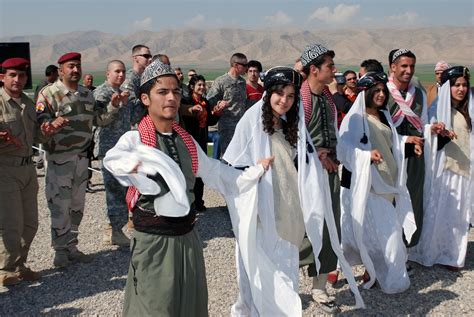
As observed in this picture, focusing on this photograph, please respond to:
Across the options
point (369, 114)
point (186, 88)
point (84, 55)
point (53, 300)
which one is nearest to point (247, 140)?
point (369, 114)

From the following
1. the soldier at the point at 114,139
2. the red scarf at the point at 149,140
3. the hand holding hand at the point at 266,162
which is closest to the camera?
the red scarf at the point at 149,140

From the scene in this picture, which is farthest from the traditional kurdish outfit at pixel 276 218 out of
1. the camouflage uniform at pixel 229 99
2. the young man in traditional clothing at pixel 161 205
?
the camouflage uniform at pixel 229 99

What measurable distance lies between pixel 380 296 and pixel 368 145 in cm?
132

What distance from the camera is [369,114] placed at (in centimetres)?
470

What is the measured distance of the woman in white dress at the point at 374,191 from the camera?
4.48m

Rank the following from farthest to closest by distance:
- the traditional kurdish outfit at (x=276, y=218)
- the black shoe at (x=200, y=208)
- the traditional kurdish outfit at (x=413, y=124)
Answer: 1. the black shoe at (x=200, y=208)
2. the traditional kurdish outfit at (x=413, y=124)
3. the traditional kurdish outfit at (x=276, y=218)

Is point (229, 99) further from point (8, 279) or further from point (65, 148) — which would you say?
point (8, 279)

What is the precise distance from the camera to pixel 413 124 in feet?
16.5

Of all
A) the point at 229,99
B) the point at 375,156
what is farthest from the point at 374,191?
the point at 229,99

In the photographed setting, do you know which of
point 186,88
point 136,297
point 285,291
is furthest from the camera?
point 186,88

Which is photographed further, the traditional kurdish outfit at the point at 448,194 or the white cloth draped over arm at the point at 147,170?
the traditional kurdish outfit at the point at 448,194

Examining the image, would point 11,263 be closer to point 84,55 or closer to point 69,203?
point 69,203

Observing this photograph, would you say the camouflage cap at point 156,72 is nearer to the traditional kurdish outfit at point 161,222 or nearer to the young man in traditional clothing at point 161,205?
the young man in traditional clothing at point 161,205

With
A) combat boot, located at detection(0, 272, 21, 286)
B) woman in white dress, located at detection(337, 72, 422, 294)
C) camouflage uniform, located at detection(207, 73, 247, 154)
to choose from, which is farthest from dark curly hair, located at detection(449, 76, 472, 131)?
combat boot, located at detection(0, 272, 21, 286)
